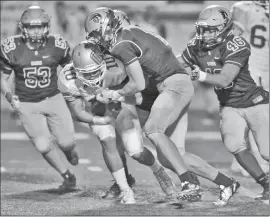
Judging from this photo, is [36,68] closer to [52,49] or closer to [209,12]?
[52,49]

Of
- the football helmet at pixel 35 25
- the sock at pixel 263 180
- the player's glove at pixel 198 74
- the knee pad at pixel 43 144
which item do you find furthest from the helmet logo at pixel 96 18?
the sock at pixel 263 180

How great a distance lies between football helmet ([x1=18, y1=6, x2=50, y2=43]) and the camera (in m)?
6.67

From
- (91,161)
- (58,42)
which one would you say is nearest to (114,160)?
(58,42)

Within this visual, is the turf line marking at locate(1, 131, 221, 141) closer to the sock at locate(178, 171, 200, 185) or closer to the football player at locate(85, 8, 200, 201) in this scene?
the football player at locate(85, 8, 200, 201)

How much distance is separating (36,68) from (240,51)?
189 cm

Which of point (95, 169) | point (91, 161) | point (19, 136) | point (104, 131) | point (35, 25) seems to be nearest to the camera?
point (104, 131)

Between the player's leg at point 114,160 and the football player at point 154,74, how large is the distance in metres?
0.39

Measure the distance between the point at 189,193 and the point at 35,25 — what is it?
7.02 feet

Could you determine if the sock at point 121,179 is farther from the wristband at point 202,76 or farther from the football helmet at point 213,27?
the football helmet at point 213,27

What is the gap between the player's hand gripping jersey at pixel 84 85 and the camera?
5.85 m

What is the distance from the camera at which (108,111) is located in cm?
607

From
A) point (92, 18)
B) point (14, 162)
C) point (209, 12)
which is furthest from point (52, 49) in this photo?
point (14, 162)

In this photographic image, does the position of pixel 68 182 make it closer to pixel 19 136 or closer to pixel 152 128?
pixel 152 128

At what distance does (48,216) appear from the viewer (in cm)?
550
